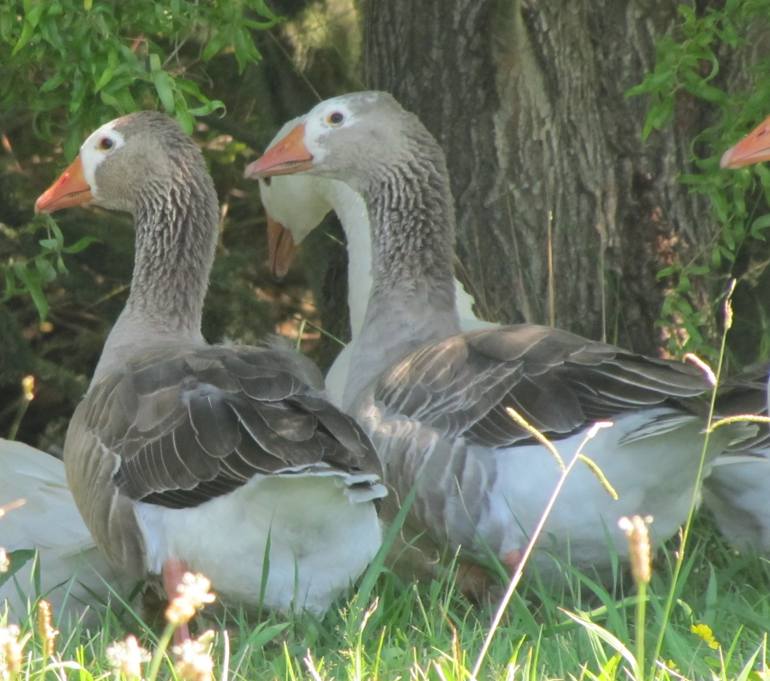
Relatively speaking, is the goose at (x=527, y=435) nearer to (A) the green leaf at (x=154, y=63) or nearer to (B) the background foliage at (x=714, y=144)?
(B) the background foliage at (x=714, y=144)

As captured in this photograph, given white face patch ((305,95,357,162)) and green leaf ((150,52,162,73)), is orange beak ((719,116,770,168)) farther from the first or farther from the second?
green leaf ((150,52,162,73))

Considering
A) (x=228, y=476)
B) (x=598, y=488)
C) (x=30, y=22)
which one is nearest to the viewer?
(x=228, y=476)

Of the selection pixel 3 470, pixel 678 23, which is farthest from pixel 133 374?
pixel 678 23

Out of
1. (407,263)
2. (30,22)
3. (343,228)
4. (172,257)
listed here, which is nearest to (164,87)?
(30,22)

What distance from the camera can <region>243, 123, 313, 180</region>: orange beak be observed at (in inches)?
240

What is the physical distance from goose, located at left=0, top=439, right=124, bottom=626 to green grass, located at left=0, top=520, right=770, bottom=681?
256mm

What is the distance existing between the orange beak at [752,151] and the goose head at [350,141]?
149 centimetres

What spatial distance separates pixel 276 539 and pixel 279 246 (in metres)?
3.62

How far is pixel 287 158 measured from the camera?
6125 millimetres

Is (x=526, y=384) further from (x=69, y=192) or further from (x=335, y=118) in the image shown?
(x=69, y=192)

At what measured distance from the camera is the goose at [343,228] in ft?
21.1

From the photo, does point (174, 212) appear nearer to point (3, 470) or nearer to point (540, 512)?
point (3, 470)

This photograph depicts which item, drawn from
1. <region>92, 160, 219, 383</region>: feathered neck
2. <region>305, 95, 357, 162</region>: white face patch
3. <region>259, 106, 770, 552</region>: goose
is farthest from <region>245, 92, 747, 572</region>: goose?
<region>305, 95, 357, 162</region>: white face patch

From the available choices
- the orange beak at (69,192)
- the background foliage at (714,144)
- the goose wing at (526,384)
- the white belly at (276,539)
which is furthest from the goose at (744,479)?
the orange beak at (69,192)
